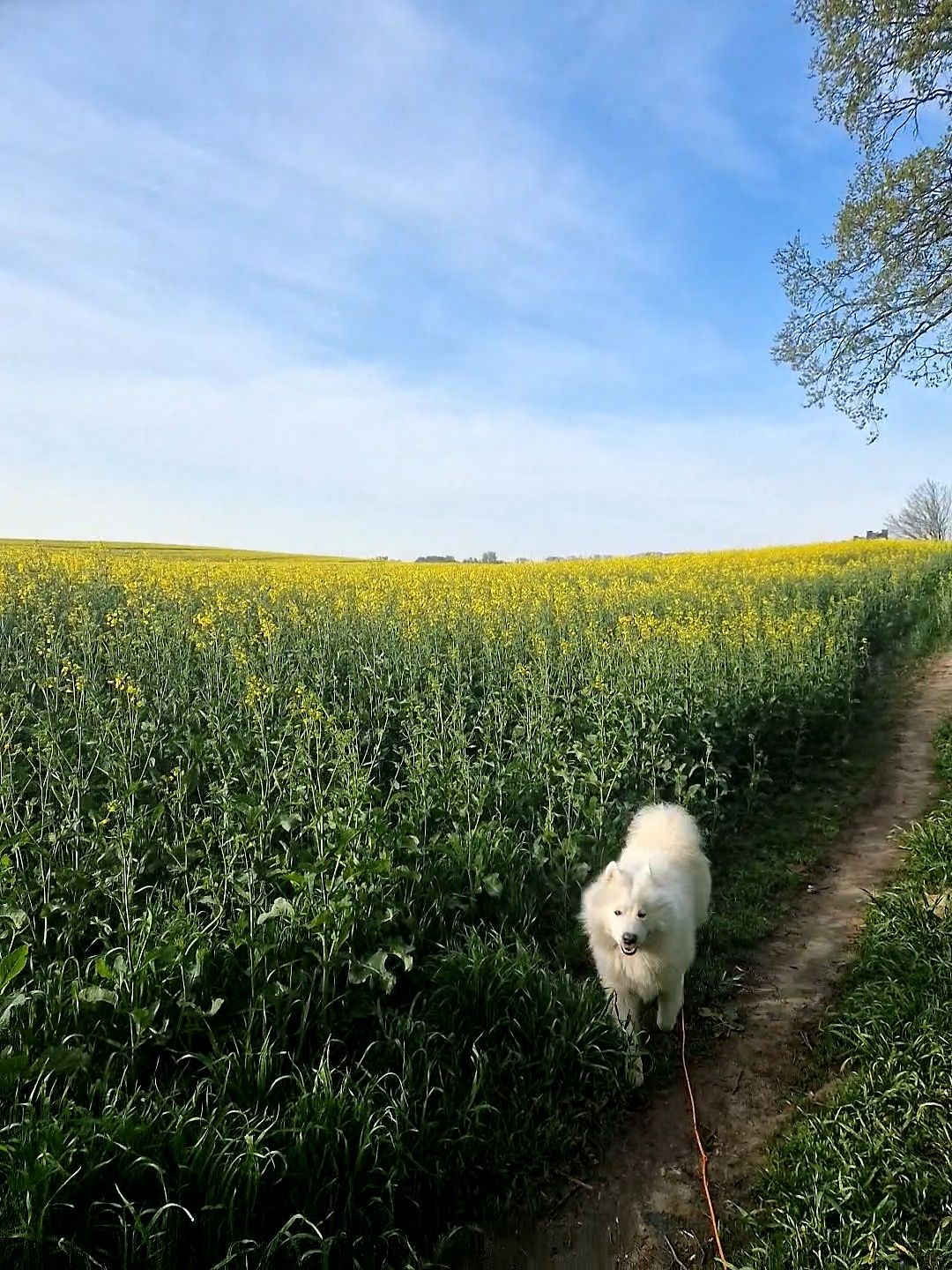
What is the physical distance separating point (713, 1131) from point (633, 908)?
1079mm

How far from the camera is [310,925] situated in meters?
3.65

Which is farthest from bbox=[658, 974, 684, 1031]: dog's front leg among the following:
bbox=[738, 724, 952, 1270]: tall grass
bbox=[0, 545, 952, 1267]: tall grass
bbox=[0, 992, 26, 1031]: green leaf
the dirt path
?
bbox=[0, 992, 26, 1031]: green leaf

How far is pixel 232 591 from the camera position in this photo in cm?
1323

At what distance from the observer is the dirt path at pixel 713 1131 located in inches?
119

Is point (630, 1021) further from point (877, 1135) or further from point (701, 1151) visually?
point (877, 1135)

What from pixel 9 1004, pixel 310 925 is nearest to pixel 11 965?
pixel 9 1004

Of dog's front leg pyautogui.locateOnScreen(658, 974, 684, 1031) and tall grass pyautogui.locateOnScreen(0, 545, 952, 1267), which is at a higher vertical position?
tall grass pyautogui.locateOnScreen(0, 545, 952, 1267)

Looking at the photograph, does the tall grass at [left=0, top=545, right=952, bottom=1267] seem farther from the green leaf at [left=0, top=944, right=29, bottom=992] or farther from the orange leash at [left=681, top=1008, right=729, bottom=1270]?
the orange leash at [left=681, top=1008, right=729, bottom=1270]

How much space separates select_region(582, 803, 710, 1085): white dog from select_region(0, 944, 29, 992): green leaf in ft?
8.85

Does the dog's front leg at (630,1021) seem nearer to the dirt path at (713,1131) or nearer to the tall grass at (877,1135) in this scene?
the dirt path at (713,1131)

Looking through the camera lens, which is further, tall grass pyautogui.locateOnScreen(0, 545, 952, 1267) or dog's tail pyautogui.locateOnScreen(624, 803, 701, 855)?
dog's tail pyautogui.locateOnScreen(624, 803, 701, 855)

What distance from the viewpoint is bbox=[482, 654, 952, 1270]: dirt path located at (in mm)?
3021

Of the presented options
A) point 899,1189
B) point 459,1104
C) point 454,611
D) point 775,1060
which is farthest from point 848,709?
point 459,1104

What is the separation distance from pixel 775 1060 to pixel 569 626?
7.54 m
